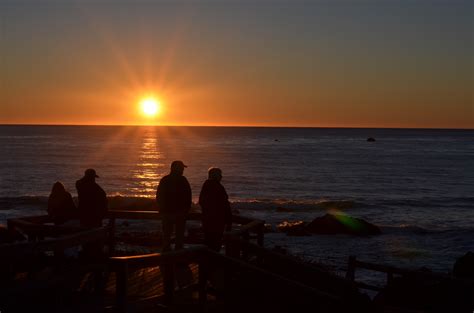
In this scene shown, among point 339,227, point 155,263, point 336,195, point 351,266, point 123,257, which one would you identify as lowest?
point 336,195

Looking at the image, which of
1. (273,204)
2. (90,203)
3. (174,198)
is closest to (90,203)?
(90,203)

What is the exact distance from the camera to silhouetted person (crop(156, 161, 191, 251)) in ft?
34.3

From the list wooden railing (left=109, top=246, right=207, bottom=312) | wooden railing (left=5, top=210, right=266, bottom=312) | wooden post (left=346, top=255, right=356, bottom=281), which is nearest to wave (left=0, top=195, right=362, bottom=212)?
wooden post (left=346, top=255, right=356, bottom=281)

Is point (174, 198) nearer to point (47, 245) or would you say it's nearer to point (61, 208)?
point (61, 208)

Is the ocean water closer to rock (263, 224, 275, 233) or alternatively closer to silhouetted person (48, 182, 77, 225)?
rock (263, 224, 275, 233)

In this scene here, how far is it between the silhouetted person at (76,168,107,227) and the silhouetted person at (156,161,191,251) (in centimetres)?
116

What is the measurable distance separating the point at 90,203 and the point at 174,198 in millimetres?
1606

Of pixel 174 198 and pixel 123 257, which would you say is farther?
pixel 174 198

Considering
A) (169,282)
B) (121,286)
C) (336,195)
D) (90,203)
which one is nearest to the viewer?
(121,286)

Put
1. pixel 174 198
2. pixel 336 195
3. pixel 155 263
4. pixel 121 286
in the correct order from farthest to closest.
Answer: pixel 336 195, pixel 174 198, pixel 155 263, pixel 121 286

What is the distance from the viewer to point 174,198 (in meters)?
10.5

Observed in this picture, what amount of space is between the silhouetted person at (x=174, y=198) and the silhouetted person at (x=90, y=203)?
3.80 ft

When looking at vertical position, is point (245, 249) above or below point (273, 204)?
above

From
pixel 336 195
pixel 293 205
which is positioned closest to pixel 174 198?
pixel 293 205
